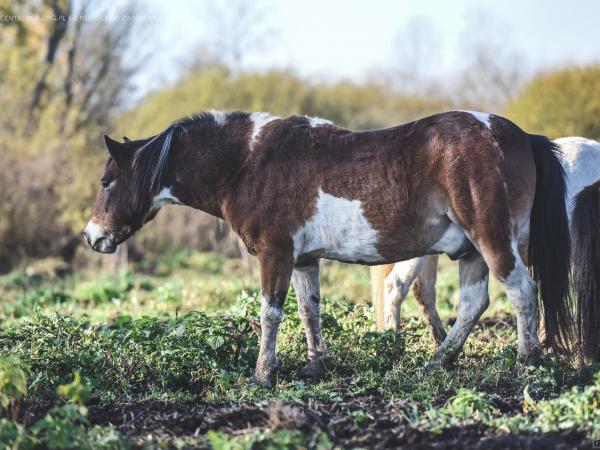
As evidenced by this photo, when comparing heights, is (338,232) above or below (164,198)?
below

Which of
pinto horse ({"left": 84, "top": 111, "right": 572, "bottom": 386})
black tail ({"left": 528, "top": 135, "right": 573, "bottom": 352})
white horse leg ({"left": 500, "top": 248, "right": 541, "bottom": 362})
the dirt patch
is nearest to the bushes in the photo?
pinto horse ({"left": 84, "top": 111, "right": 572, "bottom": 386})

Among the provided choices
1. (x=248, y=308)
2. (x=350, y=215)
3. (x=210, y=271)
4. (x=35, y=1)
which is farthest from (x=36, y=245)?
(x=350, y=215)

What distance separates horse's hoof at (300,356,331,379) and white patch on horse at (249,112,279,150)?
1689mm

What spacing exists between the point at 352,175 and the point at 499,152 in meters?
1.02

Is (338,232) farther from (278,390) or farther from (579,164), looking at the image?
(579,164)

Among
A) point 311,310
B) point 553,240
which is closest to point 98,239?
point 311,310

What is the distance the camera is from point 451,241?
600 centimetres

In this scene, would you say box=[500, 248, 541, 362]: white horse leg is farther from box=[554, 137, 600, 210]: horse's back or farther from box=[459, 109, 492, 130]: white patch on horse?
box=[554, 137, 600, 210]: horse's back

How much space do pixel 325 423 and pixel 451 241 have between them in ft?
6.38

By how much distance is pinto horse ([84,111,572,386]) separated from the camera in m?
5.79

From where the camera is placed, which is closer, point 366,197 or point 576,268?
point 366,197

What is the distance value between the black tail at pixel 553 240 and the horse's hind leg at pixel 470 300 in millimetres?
445

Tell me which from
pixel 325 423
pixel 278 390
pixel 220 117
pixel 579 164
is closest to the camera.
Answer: pixel 325 423

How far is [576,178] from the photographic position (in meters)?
7.27
